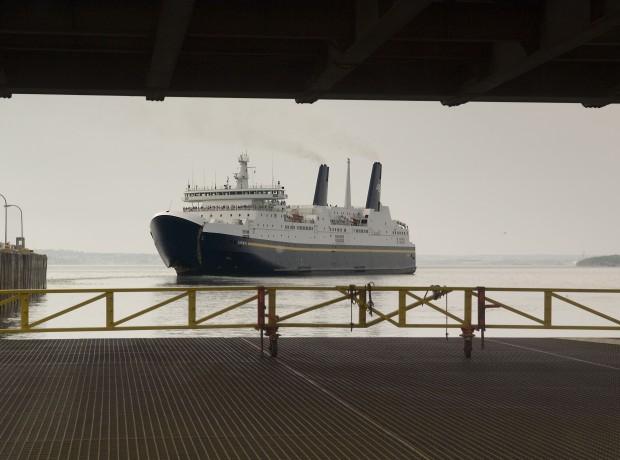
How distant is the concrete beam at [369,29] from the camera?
27.5ft

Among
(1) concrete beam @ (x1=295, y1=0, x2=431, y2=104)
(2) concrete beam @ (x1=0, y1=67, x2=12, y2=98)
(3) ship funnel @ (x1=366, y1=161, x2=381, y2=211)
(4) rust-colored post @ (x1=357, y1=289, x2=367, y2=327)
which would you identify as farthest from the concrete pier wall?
→ (3) ship funnel @ (x1=366, y1=161, x2=381, y2=211)

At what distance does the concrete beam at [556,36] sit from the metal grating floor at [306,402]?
4.19 meters

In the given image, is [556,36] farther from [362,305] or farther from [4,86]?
[4,86]

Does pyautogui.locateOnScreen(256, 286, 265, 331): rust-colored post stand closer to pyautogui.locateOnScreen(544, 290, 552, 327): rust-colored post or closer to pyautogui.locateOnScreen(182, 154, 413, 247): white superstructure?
pyautogui.locateOnScreen(544, 290, 552, 327): rust-colored post

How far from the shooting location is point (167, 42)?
9258 millimetres

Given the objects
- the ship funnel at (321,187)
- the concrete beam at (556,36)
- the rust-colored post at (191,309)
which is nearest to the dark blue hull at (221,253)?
the ship funnel at (321,187)

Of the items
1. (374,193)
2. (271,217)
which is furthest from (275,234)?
(374,193)

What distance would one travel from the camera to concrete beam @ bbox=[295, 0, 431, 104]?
838 cm

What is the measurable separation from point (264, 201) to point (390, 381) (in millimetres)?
95546

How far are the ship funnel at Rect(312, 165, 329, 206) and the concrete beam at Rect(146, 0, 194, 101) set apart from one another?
364 ft

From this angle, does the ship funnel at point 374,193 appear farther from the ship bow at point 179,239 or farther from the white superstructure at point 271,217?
the ship bow at point 179,239

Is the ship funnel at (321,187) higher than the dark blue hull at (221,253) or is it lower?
higher

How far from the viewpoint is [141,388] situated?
37.4 ft

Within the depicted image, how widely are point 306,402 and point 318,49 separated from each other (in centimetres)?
458
